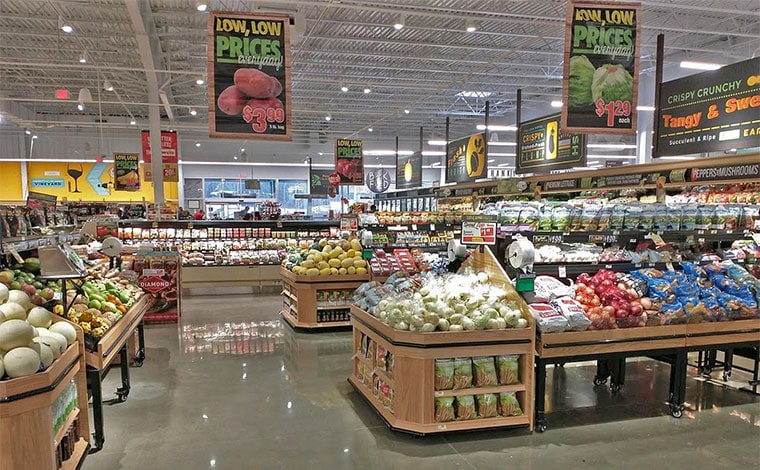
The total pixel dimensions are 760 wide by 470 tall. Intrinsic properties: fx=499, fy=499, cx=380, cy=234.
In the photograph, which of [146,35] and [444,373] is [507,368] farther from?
[146,35]

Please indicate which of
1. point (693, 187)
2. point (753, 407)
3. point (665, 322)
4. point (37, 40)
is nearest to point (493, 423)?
point (665, 322)

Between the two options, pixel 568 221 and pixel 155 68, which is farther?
pixel 155 68

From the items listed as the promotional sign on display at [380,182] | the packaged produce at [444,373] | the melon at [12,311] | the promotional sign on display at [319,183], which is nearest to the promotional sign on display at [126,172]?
the promotional sign on display at [319,183]

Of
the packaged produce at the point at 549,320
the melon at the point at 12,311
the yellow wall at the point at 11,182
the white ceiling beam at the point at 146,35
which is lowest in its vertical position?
the packaged produce at the point at 549,320

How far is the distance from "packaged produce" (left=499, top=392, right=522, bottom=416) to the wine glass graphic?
24.1 meters

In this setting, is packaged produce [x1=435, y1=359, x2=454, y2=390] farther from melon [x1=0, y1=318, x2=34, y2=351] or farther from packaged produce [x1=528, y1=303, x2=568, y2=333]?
melon [x1=0, y1=318, x2=34, y2=351]

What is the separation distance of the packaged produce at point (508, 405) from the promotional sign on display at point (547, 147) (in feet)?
19.7

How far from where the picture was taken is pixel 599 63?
5.37m

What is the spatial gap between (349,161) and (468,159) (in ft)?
12.7

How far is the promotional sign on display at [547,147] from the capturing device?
899 cm

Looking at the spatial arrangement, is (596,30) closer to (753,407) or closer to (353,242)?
→ (753,407)

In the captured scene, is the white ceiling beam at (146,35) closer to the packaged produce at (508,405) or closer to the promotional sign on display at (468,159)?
the promotional sign on display at (468,159)

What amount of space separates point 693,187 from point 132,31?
12027 mm

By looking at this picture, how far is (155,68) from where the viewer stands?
41.6 feet
